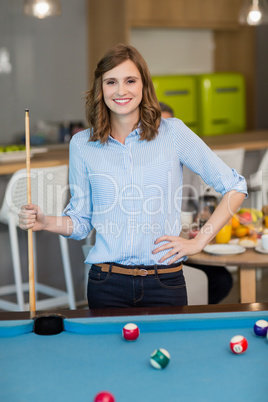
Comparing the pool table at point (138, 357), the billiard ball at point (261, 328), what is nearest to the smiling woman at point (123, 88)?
the pool table at point (138, 357)

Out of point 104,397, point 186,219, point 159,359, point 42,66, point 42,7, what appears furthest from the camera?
point 42,66

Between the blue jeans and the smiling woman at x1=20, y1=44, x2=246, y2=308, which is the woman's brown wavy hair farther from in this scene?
the blue jeans

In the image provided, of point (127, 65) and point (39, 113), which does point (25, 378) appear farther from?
point (39, 113)

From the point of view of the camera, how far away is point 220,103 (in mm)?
6441

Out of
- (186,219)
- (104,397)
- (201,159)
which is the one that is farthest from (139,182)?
(186,219)

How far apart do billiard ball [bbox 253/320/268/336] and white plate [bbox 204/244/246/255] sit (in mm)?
1109

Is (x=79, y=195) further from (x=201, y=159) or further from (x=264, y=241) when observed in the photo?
(x=264, y=241)

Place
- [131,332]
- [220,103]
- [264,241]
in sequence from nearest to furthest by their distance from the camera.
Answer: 1. [131,332]
2. [264,241]
3. [220,103]

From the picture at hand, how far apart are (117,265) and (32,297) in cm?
30

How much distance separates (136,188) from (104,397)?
0.92 metres

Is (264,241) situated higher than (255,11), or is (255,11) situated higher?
(255,11)

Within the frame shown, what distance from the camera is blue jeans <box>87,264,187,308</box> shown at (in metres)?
2.06

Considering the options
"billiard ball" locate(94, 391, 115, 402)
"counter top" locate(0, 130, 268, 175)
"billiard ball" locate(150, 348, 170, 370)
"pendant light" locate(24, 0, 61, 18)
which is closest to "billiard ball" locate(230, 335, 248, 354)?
"billiard ball" locate(150, 348, 170, 370)

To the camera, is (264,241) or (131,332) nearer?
(131,332)
